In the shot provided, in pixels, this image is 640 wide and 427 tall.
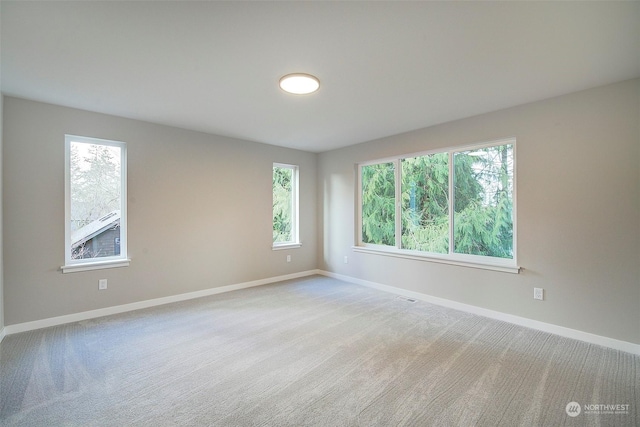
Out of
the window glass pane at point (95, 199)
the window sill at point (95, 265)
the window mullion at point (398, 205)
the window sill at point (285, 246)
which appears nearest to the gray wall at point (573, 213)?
the window mullion at point (398, 205)

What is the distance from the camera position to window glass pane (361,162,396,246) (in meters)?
4.67

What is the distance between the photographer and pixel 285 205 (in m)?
5.43

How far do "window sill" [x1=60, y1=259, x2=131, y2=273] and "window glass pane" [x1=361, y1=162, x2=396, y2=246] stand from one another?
365 centimetres

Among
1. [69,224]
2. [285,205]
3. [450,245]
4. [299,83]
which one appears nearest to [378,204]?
[450,245]

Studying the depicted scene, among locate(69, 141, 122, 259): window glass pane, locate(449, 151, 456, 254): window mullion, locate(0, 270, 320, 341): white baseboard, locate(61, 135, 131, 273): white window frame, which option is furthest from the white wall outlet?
locate(69, 141, 122, 259): window glass pane

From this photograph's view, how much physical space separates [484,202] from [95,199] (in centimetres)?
487

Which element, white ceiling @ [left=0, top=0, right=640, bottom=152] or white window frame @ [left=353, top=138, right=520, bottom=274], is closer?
white ceiling @ [left=0, top=0, right=640, bottom=152]

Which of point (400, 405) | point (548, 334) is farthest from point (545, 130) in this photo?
point (400, 405)

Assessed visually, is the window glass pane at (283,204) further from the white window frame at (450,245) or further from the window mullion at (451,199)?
the window mullion at (451,199)

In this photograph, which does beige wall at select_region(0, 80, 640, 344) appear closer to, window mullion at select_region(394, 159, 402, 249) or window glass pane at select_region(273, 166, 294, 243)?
window mullion at select_region(394, 159, 402, 249)

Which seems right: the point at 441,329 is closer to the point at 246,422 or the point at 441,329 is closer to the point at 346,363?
the point at 346,363

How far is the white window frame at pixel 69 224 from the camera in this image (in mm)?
3262

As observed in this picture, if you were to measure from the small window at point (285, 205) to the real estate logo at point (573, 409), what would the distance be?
4.20 meters

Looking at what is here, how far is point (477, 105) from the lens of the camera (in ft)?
10.4
